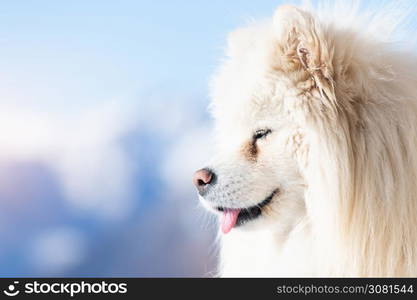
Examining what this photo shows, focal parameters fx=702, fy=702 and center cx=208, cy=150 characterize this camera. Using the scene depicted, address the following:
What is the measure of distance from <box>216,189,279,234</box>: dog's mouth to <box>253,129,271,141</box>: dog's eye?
0.29m

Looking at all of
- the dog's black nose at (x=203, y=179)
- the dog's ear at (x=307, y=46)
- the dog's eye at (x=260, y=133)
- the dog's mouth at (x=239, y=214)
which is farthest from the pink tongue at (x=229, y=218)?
the dog's ear at (x=307, y=46)

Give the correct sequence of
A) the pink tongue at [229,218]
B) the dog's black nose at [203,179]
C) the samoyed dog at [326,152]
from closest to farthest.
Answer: the samoyed dog at [326,152] → the dog's black nose at [203,179] → the pink tongue at [229,218]

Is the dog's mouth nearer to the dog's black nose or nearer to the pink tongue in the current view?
the pink tongue

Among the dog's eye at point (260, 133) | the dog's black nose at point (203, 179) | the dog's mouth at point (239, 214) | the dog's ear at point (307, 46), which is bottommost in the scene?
the dog's mouth at point (239, 214)

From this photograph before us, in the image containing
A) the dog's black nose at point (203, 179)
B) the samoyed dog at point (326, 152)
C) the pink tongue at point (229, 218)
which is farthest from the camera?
the pink tongue at point (229, 218)

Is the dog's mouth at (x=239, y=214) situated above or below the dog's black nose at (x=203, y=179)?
below

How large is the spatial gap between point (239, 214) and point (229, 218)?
7 cm

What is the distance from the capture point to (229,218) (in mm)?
3656

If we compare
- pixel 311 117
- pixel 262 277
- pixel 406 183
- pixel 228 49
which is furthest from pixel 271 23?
pixel 262 277

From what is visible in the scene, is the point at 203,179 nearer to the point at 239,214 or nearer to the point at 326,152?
the point at 239,214

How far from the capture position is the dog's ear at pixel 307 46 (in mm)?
3365

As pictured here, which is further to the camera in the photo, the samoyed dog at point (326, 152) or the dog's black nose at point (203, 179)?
the dog's black nose at point (203, 179)

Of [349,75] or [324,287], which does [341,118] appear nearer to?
[349,75]

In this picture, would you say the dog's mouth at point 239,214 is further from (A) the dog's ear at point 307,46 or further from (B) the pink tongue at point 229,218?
(A) the dog's ear at point 307,46
